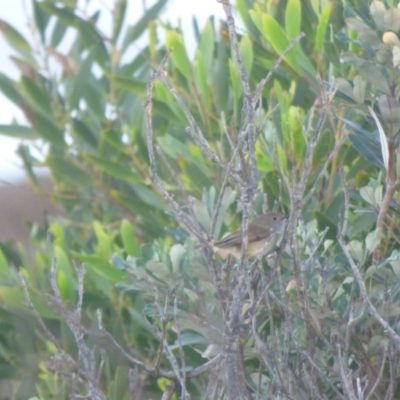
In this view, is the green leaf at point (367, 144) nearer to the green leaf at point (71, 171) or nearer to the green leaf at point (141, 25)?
the green leaf at point (71, 171)

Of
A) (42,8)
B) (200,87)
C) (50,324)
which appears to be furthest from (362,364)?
(42,8)

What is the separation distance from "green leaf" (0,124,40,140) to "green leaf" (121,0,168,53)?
0.79m

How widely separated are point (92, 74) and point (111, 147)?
0.57 metres

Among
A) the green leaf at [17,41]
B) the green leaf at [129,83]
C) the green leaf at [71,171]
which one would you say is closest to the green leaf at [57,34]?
the green leaf at [17,41]

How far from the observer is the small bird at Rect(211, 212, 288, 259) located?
2.94 m

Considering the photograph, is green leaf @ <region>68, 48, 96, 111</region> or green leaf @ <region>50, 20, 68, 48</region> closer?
green leaf @ <region>68, 48, 96, 111</region>

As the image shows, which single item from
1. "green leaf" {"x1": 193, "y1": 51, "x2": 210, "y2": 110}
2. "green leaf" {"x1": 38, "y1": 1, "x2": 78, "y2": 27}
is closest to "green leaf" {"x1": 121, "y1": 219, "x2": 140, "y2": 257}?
"green leaf" {"x1": 193, "y1": 51, "x2": 210, "y2": 110}

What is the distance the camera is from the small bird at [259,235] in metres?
2.94

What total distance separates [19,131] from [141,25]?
1025 millimetres

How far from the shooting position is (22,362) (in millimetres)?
4766

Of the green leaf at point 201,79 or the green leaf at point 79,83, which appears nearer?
the green leaf at point 201,79

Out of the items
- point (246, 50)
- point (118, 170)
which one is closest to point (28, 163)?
point (118, 170)

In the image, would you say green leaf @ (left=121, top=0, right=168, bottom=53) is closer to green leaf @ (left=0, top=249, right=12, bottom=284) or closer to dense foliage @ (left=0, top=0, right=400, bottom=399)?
dense foliage @ (left=0, top=0, right=400, bottom=399)

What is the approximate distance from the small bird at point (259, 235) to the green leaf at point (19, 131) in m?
2.51
